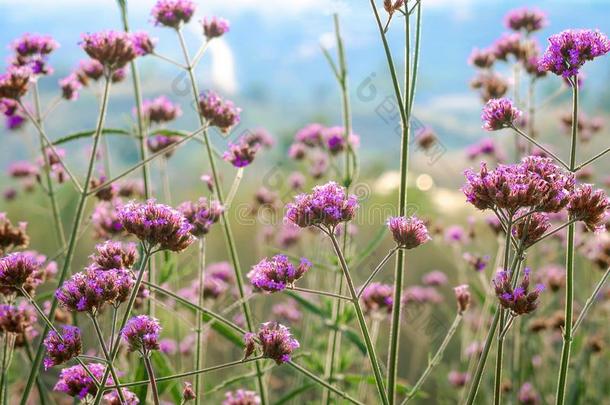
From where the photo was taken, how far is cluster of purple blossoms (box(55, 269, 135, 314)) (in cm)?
174

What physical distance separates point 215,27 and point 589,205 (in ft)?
5.99

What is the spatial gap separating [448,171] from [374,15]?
597 centimetres

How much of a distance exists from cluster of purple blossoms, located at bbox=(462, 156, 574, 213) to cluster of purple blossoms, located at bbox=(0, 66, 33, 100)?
174cm

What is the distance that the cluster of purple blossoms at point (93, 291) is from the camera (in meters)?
1.74

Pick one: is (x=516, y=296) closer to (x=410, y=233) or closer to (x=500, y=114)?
(x=410, y=233)

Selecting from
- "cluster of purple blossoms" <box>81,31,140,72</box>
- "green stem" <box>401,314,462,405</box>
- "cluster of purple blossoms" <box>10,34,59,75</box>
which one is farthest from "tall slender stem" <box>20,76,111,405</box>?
"green stem" <box>401,314,462,405</box>

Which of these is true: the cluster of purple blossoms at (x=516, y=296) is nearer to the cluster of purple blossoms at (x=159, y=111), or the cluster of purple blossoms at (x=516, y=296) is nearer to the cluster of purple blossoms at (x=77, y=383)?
the cluster of purple blossoms at (x=77, y=383)

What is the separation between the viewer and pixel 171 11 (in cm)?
285

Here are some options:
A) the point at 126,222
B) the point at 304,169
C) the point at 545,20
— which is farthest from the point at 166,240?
the point at 545,20

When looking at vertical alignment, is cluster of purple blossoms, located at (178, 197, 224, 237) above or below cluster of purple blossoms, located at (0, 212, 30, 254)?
above

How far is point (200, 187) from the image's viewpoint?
6.66m

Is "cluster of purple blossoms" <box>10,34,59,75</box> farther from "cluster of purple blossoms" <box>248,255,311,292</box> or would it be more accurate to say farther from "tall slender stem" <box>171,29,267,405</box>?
"cluster of purple blossoms" <box>248,255,311,292</box>

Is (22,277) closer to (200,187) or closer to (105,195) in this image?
(105,195)

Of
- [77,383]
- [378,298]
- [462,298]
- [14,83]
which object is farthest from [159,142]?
[462,298]
